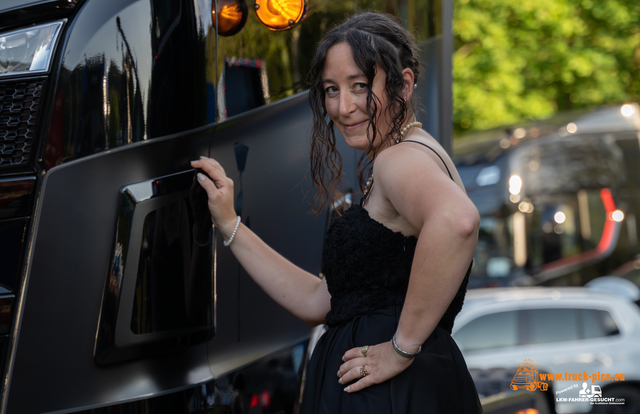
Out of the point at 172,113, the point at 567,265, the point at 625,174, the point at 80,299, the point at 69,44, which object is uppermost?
the point at 625,174

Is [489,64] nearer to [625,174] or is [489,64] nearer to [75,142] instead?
[625,174]

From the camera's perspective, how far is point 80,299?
4.98 ft

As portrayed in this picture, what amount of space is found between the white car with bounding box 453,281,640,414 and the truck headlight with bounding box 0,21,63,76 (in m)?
4.95

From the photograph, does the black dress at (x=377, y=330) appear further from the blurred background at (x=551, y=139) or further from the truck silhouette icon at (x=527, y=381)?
the blurred background at (x=551, y=139)

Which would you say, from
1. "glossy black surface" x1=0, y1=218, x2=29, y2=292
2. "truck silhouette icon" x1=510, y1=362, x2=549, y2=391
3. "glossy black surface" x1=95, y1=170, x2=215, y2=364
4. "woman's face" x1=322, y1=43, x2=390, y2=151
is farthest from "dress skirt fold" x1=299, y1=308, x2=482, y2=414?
"truck silhouette icon" x1=510, y1=362, x2=549, y2=391

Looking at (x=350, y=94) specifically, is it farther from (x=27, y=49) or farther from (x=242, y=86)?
(x=27, y=49)

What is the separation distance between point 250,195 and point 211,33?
481 mm

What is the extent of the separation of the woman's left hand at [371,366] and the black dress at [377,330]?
0.03 meters

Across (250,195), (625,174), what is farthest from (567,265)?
(250,195)

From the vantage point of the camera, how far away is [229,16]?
1.70m

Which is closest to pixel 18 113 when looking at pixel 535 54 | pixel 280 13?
pixel 280 13

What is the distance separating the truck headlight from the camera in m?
1.52

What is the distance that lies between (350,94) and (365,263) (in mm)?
433

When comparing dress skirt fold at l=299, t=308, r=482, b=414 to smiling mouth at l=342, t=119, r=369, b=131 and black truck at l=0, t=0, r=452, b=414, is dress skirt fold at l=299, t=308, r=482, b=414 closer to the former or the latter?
black truck at l=0, t=0, r=452, b=414
